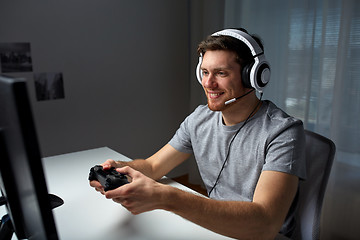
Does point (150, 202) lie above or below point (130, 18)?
below

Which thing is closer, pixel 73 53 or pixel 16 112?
pixel 16 112

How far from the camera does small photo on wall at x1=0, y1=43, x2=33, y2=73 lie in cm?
201

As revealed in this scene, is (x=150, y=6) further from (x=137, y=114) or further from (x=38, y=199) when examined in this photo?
(x=38, y=199)

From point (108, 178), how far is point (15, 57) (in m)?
1.59

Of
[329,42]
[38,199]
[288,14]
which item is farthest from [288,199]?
[288,14]

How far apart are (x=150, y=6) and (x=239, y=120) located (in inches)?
68.0

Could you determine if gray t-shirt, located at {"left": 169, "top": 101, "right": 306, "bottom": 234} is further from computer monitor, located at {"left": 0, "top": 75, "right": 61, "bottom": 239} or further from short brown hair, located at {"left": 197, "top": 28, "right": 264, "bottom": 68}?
computer monitor, located at {"left": 0, "top": 75, "right": 61, "bottom": 239}

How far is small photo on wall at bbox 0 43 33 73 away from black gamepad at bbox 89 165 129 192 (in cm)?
140

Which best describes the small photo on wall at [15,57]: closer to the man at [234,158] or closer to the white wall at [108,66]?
the white wall at [108,66]

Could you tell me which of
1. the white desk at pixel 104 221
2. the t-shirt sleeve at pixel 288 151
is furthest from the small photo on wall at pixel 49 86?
the t-shirt sleeve at pixel 288 151

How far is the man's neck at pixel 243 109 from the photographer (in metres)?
1.23

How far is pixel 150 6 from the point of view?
2598 mm

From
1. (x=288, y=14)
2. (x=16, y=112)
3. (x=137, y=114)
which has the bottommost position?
(x=137, y=114)

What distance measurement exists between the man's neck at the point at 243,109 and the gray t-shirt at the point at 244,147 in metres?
0.03
